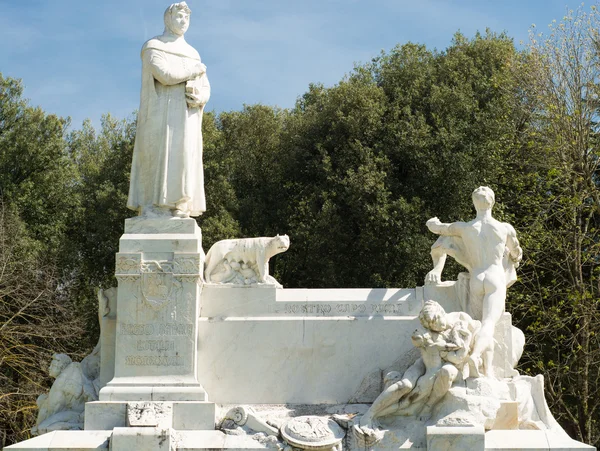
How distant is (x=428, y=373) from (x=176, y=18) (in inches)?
250

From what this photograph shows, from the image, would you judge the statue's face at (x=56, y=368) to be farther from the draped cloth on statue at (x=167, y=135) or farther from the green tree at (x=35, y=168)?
the green tree at (x=35, y=168)

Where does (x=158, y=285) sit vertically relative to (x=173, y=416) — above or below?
above

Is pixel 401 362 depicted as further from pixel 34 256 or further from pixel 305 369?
pixel 34 256

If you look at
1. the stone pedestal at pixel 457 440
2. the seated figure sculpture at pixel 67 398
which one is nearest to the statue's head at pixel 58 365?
the seated figure sculpture at pixel 67 398

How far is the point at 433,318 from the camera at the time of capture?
15.2 m

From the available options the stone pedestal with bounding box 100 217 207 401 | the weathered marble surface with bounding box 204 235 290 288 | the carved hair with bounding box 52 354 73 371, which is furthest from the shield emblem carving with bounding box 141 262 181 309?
the carved hair with bounding box 52 354 73 371

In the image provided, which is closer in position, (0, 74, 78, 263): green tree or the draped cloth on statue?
the draped cloth on statue

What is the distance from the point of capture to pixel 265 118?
30312 millimetres

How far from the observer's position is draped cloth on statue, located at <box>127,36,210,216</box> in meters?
16.6

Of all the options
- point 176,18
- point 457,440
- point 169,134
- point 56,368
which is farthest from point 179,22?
point 457,440

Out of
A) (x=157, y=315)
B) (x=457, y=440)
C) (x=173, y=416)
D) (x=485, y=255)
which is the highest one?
(x=485, y=255)

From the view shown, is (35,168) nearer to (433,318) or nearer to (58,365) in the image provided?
(58,365)

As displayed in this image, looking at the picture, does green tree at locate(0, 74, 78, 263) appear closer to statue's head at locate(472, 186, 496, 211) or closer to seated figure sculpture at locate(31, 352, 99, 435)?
seated figure sculpture at locate(31, 352, 99, 435)

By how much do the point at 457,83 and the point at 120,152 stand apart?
850cm
